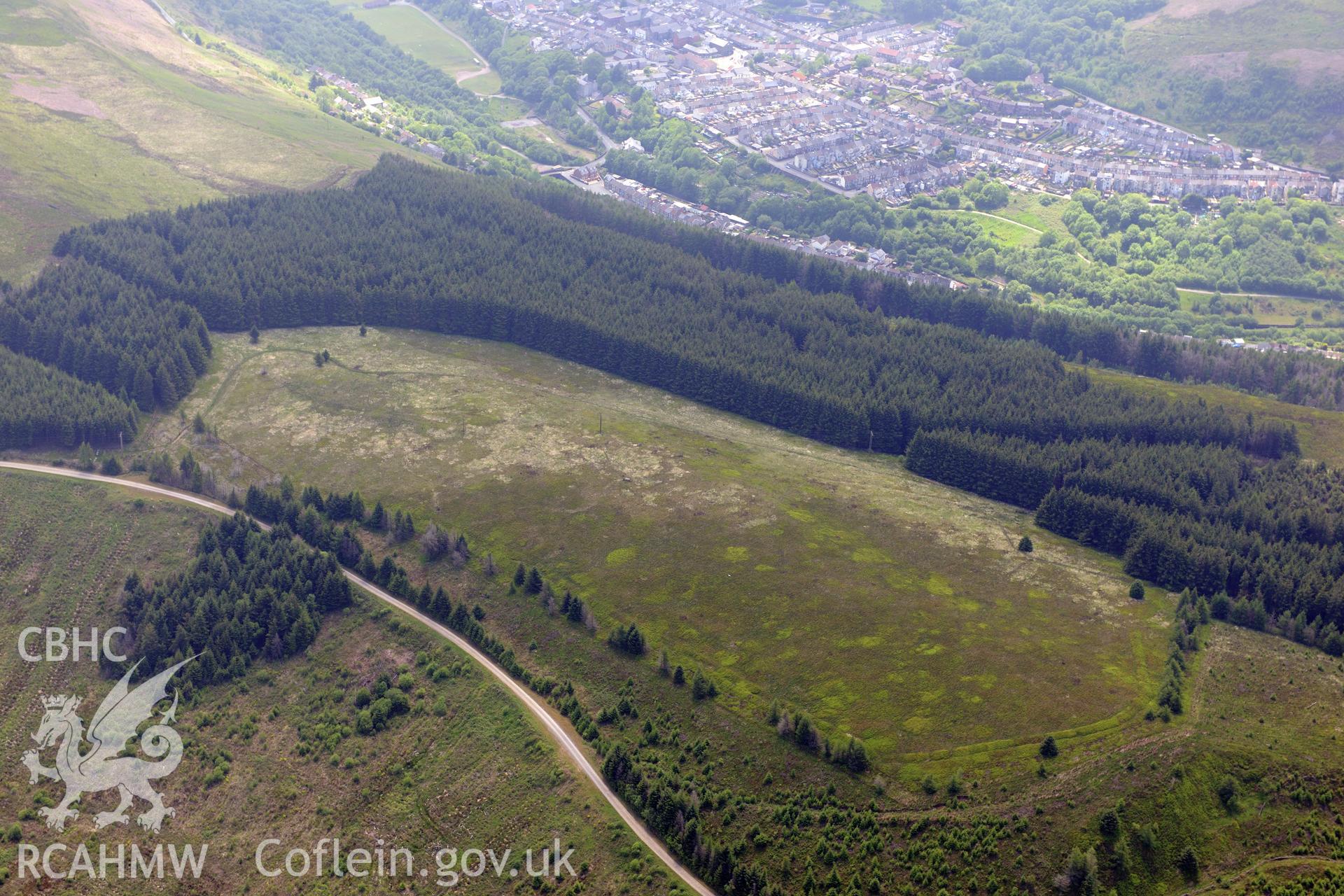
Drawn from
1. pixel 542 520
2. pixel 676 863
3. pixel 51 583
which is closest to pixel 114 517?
pixel 51 583

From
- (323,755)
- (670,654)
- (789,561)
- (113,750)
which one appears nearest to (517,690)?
(670,654)

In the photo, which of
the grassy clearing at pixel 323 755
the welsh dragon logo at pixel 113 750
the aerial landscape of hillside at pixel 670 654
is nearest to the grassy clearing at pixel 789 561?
the aerial landscape of hillside at pixel 670 654

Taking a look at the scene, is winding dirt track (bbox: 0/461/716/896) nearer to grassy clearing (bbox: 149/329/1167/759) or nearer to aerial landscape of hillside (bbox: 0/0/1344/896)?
aerial landscape of hillside (bbox: 0/0/1344/896)

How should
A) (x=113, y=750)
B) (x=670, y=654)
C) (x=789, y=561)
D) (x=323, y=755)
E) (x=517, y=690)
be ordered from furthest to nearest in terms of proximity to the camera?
1. (x=789, y=561)
2. (x=670, y=654)
3. (x=517, y=690)
4. (x=323, y=755)
5. (x=113, y=750)

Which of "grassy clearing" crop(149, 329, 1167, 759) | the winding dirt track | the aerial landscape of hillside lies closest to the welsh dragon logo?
the aerial landscape of hillside

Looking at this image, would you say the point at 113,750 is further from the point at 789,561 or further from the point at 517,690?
the point at 789,561

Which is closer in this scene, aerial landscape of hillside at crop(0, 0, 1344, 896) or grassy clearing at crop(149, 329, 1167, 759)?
aerial landscape of hillside at crop(0, 0, 1344, 896)

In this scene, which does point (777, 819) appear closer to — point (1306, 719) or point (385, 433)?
point (1306, 719)
